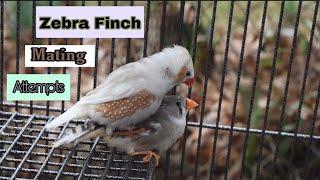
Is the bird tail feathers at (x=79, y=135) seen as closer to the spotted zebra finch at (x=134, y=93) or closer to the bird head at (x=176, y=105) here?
the spotted zebra finch at (x=134, y=93)

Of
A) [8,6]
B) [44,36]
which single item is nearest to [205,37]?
[8,6]

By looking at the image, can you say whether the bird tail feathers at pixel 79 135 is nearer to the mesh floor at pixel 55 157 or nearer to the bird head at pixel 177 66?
the mesh floor at pixel 55 157

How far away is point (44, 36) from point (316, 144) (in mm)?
756

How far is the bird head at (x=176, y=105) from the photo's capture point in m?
1.16

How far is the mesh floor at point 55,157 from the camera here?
1079 mm

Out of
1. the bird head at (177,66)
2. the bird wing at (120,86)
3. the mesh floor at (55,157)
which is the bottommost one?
the mesh floor at (55,157)

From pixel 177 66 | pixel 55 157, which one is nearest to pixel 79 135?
pixel 55 157

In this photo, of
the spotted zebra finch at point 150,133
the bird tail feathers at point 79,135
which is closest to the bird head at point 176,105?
the spotted zebra finch at point 150,133

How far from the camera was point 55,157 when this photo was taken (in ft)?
3.75

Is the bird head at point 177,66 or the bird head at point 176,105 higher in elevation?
the bird head at point 177,66

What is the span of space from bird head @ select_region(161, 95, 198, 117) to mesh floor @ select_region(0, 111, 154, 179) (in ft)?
0.30

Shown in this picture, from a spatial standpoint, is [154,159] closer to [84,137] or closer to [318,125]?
[84,137]

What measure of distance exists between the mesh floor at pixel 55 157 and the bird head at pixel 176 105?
0.09 meters

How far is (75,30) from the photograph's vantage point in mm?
1197
